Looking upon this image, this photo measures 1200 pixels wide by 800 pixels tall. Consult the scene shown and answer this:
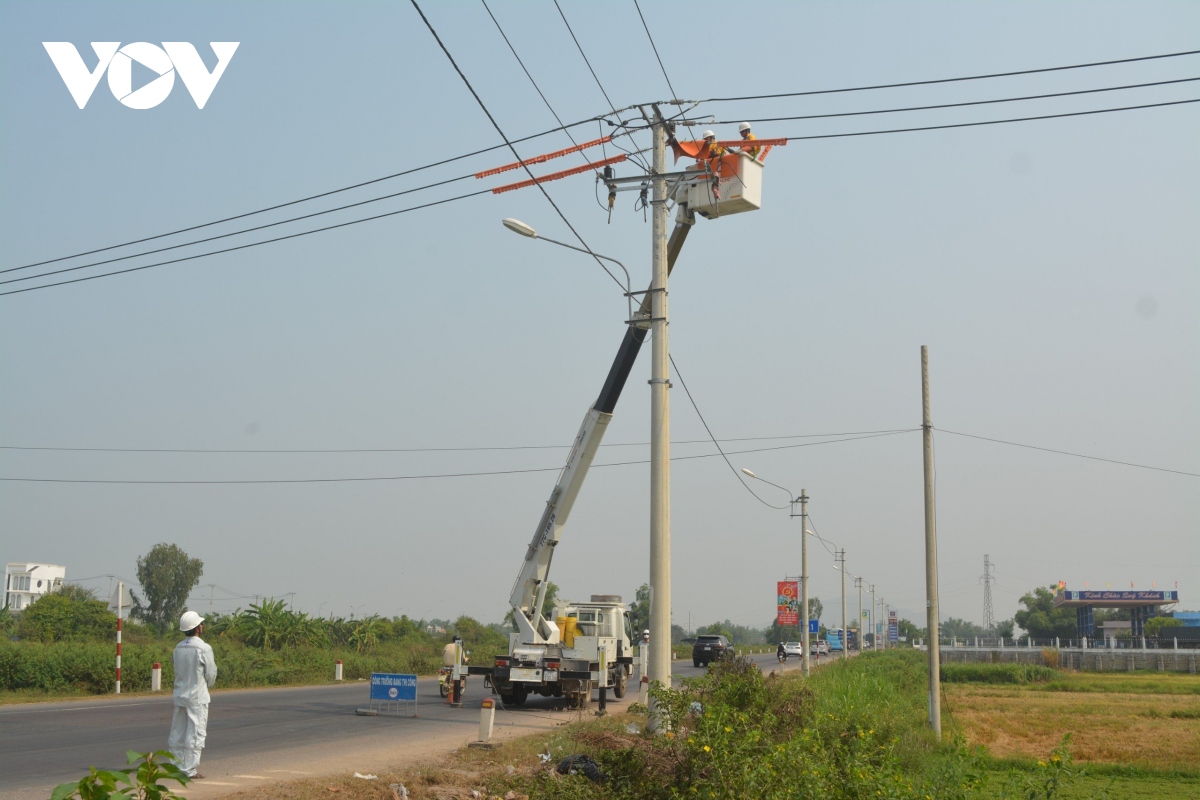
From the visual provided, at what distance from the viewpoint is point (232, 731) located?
17.5 metres

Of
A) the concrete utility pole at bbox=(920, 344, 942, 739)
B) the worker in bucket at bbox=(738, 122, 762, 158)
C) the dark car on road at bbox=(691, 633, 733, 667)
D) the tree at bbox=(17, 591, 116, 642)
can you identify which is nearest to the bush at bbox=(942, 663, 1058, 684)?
the dark car on road at bbox=(691, 633, 733, 667)

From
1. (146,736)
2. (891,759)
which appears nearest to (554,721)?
(146,736)

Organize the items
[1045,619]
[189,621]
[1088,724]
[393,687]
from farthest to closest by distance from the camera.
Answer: [1045,619] < [1088,724] < [393,687] < [189,621]

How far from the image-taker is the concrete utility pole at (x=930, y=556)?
2400cm

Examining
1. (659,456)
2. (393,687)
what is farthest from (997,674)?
(659,456)

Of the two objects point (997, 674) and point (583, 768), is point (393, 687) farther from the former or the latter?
point (997, 674)

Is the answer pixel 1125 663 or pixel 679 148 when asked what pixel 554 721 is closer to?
pixel 679 148

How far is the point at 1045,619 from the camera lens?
13875cm

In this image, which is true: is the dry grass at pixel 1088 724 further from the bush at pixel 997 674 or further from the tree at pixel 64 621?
the tree at pixel 64 621

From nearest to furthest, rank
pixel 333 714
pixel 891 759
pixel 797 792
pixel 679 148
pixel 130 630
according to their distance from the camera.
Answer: pixel 797 792, pixel 891 759, pixel 679 148, pixel 333 714, pixel 130 630

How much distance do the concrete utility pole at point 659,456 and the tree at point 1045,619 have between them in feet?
447

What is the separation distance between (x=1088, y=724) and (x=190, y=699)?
31.8 metres

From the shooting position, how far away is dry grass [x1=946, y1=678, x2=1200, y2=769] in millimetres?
24272

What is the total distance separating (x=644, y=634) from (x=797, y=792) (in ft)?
63.1
